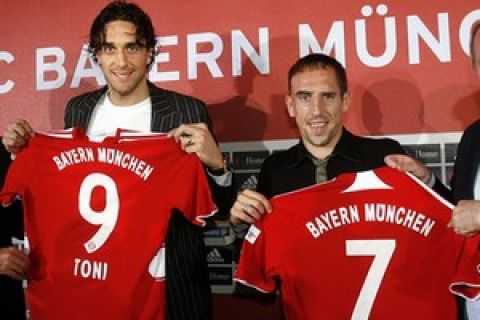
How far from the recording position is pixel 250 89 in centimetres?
234

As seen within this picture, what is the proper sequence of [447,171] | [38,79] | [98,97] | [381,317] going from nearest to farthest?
[381,317], [98,97], [447,171], [38,79]

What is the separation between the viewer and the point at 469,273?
4.74 feet

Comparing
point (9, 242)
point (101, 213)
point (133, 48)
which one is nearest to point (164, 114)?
point (133, 48)

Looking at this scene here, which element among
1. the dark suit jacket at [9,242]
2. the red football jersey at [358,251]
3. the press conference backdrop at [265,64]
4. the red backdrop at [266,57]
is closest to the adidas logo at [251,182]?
the press conference backdrop at [265,64]

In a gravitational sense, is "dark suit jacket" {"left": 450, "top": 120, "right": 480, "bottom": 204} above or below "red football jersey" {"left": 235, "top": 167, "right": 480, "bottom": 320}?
above

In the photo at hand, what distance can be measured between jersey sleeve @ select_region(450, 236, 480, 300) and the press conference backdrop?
0.77 metres

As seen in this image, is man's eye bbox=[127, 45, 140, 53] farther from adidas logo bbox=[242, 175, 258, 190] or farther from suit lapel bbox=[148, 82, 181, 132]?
adidas logo bbox=[242, 175, 258, 190]

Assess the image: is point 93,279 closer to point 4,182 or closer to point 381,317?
point 4,182

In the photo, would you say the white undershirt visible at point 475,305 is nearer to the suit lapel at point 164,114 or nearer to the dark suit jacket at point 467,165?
the dark suit jacket at point 467,165

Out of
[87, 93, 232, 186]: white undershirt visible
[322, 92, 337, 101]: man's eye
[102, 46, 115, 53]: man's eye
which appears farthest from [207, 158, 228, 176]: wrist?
[102, 46, 115, 53]: man's eye

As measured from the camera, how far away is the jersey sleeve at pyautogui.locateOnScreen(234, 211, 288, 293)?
154cm

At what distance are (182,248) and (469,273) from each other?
79cm

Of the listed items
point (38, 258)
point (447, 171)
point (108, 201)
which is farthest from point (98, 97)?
point (447, 171)

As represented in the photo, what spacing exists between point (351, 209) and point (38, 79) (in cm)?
167
